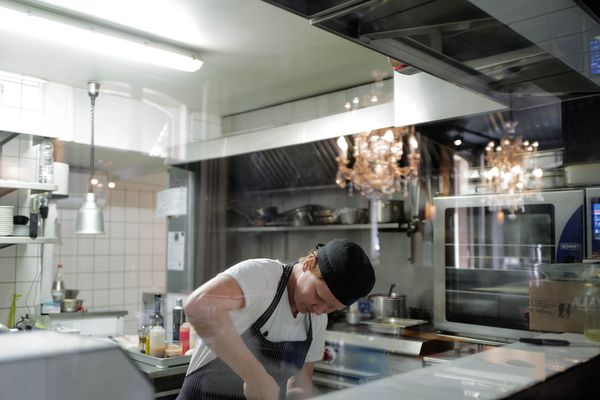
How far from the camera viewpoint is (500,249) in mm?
1957

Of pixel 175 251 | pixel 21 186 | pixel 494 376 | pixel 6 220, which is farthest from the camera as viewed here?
pixel 175 251

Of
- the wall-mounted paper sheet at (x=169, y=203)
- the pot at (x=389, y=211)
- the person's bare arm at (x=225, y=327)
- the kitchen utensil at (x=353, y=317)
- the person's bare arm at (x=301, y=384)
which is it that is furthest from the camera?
the pot at (x=389, y=211)

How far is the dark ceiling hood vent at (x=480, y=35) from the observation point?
0.76m

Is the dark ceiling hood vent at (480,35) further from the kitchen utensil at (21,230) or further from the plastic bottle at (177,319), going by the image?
the kitchen utensil at (21,230)

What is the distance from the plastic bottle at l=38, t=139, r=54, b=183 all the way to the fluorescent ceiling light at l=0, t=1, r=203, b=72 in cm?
37

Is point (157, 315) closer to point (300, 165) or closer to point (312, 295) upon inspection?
point (312, 295)

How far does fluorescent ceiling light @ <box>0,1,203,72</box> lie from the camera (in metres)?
1.28

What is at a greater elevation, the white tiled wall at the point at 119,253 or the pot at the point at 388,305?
the white tiled wall at the point at 119,253

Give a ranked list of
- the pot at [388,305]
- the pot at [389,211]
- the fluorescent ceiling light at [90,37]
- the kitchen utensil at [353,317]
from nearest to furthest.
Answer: the fluorescent ceiling light at [90,37]
the kitchen utensil at [353,317]
the pot at [388,305]
the pot at [389,211]

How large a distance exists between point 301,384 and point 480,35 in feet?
2.17

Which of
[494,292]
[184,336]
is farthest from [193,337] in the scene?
[494,292]

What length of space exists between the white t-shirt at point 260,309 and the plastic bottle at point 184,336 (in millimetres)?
34

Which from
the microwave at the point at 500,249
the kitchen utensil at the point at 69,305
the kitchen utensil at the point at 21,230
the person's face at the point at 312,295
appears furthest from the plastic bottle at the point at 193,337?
the microwave at the point at 500,249

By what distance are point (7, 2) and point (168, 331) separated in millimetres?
1028
